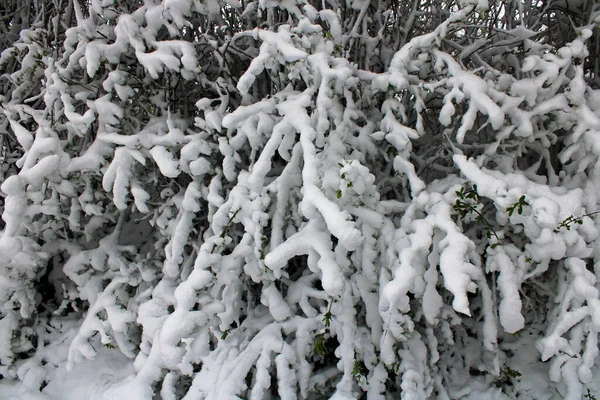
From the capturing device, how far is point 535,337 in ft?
7.58

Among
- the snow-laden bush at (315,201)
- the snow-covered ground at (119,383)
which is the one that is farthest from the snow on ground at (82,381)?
the snow-laden bush at (315,201)

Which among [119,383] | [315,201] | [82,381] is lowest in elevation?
[82,381]

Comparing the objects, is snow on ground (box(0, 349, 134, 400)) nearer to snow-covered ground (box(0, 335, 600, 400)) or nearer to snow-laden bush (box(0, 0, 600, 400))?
snow-covered ground (box(0, 335, 600, 400))

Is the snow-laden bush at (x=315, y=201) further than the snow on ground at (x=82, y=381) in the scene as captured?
No

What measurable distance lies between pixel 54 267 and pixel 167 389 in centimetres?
131

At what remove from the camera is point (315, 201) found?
1.72 m

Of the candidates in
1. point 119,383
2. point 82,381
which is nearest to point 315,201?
point 119,383

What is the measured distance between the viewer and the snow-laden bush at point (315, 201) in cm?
187

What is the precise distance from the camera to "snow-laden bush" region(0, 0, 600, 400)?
1.87m

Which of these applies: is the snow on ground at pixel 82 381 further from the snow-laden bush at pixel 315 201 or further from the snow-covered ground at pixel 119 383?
the snow-laden bush at pixel 315 201

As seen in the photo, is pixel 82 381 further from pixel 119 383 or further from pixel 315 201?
pixel 315 201

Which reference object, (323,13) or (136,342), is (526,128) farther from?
(136,342)

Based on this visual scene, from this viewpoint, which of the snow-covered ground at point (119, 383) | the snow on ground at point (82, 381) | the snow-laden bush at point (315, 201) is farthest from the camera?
the snow on ground at point (82, 381)

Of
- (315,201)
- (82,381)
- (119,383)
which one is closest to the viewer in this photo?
(315,201)
